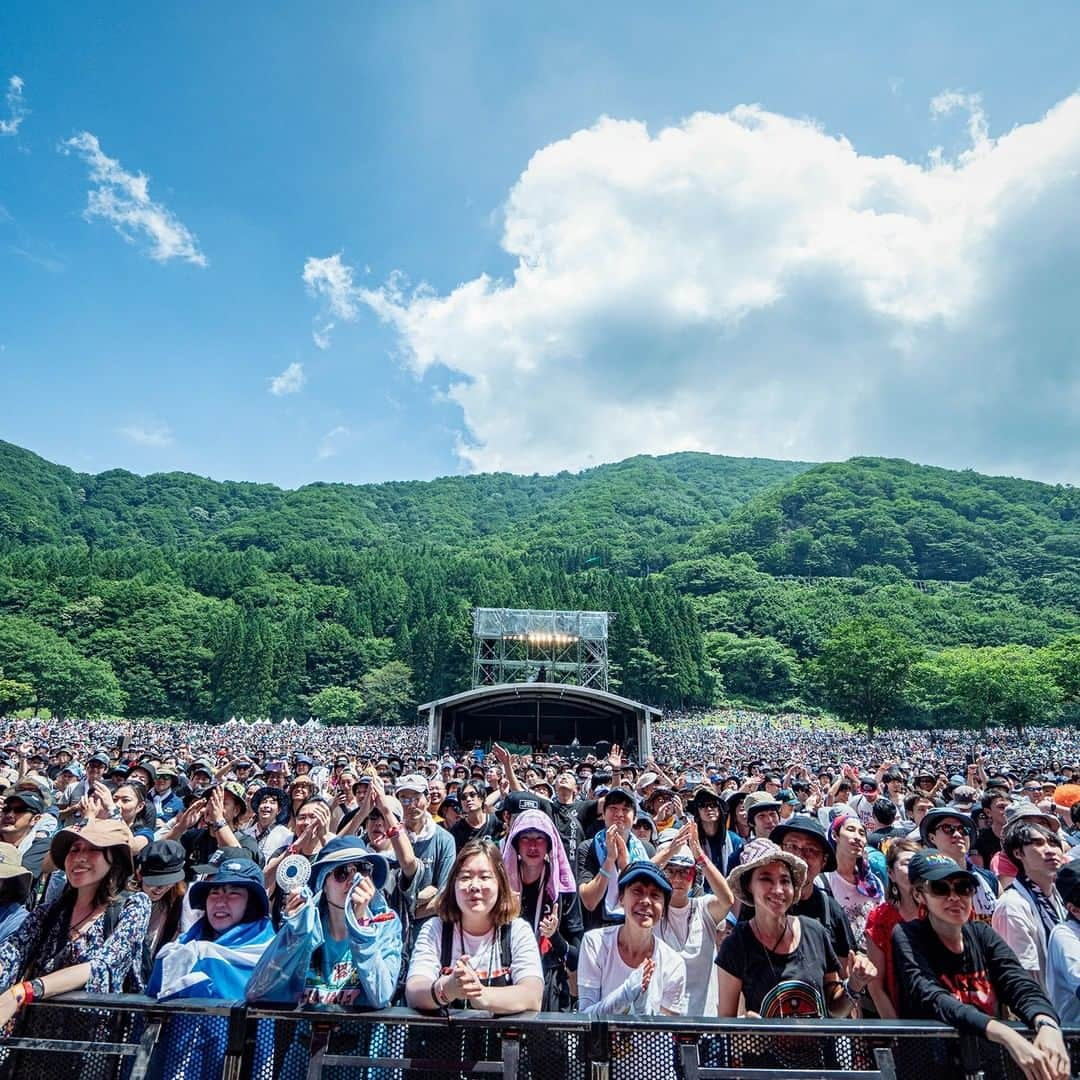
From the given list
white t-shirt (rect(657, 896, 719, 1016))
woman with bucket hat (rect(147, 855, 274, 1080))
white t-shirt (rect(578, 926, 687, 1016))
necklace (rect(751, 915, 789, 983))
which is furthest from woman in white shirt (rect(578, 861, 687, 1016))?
woman with bucket hat (rect(147, 855, 274, 1080))

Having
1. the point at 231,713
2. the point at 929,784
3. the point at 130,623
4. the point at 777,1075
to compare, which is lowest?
the point at 777,1075

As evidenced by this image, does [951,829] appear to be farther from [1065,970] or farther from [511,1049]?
[511,1049]

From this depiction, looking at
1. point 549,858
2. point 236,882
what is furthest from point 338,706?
point 236,882

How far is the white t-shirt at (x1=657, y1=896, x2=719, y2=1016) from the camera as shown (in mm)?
3359

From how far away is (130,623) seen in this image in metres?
66.1

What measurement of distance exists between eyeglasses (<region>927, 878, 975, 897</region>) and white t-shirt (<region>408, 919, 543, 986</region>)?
1.65 meters

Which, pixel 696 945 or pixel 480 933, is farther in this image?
pixel 696 945

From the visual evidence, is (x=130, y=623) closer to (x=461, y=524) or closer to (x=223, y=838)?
(x=223, y=838)

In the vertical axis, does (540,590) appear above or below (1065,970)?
above

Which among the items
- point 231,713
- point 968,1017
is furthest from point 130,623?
point 968,1017

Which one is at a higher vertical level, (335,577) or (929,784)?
(335,577)

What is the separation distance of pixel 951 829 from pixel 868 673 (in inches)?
2161

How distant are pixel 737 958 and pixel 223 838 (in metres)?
3.61

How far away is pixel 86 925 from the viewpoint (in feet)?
9.43
